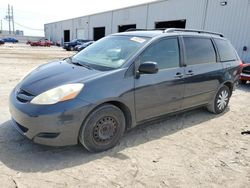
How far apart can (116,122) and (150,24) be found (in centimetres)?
2179

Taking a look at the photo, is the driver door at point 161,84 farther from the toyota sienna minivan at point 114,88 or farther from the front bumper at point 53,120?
the front bumper at point 53,120

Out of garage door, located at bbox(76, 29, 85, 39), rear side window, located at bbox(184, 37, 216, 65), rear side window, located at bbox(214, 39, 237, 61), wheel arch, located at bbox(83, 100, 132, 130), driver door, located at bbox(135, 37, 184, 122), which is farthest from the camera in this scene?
garage door, located at bbox(76, 29, 85, 39)

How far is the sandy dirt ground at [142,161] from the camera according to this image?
281 cm

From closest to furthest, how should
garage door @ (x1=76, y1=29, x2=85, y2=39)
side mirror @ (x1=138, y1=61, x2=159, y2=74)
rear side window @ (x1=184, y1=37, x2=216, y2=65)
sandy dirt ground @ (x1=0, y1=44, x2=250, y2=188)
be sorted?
sandy dirt ground @ (x1=0, y1=44, x2=250, y2=188), side mirror @ (x1=138, y1=61, x2=159, y2=74), rear side window @ (x1=184, y1=37, x2=216, y2=65), garage door @ (x1=76, y1=29, x2=85, y2=39)

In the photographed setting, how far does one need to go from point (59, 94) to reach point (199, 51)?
2.93m

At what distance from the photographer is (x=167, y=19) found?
2142 centimetres

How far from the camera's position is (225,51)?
5.36 m

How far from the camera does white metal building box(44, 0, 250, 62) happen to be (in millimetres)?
14250

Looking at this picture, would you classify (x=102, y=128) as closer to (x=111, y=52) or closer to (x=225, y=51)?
(x=111, y=52)

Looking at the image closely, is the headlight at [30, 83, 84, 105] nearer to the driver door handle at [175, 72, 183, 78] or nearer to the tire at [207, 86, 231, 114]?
the driver door handle at [175, 72, 183, 78]

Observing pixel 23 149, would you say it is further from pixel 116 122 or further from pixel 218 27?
pixel 218 27

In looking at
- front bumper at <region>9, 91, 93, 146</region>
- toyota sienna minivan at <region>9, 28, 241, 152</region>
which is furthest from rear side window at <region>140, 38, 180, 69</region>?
front bumper at <region>9, 91, 93, 146</region>

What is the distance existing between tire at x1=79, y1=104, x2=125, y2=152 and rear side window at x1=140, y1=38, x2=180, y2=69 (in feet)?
3.15

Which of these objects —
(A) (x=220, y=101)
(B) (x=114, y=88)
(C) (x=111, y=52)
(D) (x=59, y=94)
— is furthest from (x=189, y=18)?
(D) (x=59, y=94)
